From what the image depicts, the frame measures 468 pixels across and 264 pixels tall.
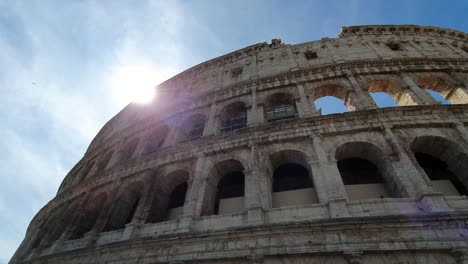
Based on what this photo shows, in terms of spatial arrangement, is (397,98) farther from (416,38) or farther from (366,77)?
(416,38)

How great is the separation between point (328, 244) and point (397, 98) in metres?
9.17

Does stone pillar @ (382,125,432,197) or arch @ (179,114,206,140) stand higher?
arch @ (179,114,206,140)

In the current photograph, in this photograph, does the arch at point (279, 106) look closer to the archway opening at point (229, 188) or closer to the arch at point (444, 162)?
the archway opening at point (229, 188)

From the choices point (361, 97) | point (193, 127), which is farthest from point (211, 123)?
point (361, 97)

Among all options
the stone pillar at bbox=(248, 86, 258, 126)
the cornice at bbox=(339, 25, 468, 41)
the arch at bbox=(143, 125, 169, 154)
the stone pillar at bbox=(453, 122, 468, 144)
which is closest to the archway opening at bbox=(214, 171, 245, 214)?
the stone pillar at bbox=(248, 86, 258, 126)

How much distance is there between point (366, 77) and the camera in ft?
39.4

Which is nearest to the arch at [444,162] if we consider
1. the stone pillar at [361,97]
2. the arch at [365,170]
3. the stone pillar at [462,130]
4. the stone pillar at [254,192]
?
the stone pillar at [462,130]

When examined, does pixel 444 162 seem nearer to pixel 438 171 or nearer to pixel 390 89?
pixel 438 171

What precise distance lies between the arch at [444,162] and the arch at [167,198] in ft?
27.2

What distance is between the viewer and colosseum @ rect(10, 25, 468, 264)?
604 cm

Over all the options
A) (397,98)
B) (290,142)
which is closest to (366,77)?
(397,98)

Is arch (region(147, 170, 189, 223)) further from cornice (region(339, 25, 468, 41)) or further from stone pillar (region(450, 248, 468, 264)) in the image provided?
cornice (region(339, 25, 468, 41))

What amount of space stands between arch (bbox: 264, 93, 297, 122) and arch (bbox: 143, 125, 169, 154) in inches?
228

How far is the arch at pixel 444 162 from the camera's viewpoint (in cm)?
761
